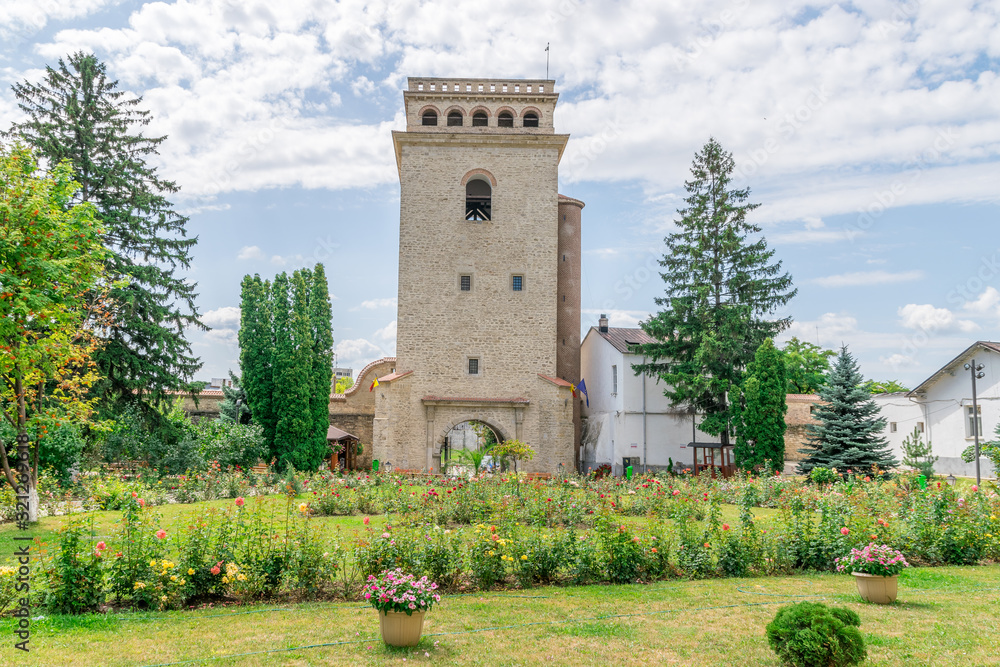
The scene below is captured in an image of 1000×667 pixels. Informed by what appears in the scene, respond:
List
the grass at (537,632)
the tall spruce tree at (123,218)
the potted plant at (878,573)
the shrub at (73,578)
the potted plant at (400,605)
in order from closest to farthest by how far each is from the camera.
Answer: the grass at (537,632) < the potted plant at (400,605) < the shrub at (73,578) < the potted plant at (878,573) < the tall spruce tree at (123,218)

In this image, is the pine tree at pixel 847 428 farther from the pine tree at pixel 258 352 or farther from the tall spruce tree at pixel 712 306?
the pine tree at pixel 258 352

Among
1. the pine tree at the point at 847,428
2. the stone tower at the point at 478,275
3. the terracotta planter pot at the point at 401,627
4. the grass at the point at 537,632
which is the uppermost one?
the stone tower at the point at 478,275

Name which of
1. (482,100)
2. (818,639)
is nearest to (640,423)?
(482,100)

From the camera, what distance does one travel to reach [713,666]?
5273 mm

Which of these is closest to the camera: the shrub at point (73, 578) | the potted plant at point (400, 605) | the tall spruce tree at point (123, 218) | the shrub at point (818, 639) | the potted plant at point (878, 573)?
the shrub at point (818, 639)

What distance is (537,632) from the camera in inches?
241

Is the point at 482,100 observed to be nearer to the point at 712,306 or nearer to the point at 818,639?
the point at 712,306

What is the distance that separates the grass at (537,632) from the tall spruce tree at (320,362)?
16226 millimetres

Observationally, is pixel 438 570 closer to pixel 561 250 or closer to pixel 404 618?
pixel 404 618

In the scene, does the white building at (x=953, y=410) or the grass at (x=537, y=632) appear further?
the white building at (x=953, y=410)

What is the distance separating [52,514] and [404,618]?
36.5 feet

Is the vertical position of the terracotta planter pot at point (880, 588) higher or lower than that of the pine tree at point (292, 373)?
lower

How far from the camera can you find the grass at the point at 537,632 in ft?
17.7

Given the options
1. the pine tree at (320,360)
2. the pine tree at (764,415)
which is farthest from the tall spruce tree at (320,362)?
the pine tree at (764,415)
